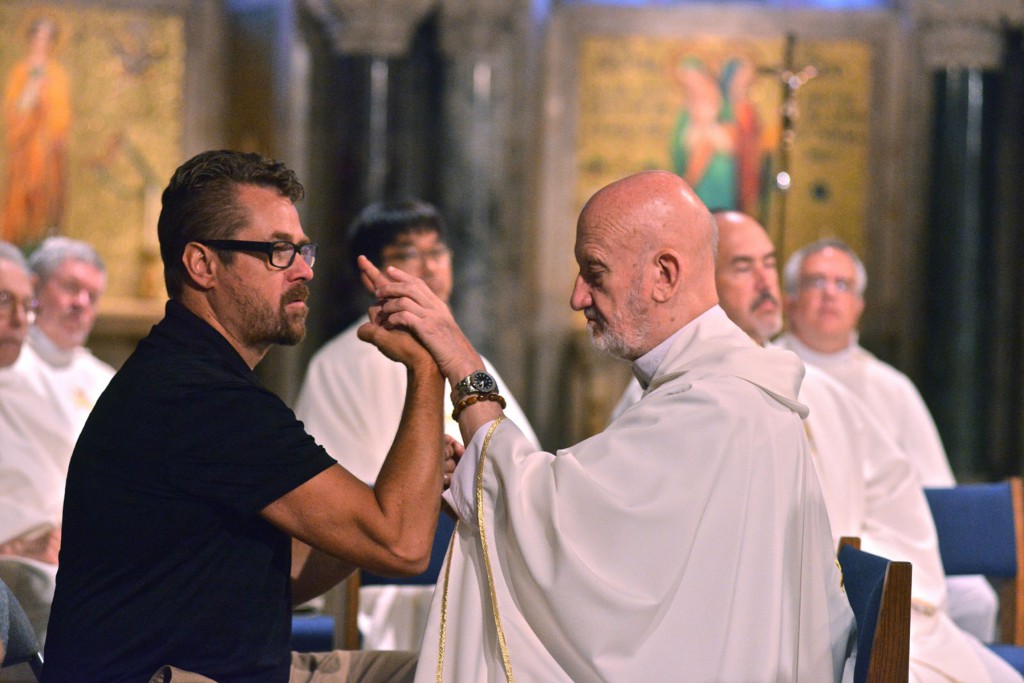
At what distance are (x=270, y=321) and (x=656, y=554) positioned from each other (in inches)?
40.6

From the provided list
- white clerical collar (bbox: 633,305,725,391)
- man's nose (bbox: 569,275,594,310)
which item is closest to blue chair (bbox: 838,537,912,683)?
white clerical collar (bbox: 633,305,725,391)

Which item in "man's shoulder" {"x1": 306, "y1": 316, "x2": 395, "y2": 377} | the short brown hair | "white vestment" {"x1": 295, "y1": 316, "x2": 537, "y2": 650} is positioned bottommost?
"white vestment" {"x1": 295, "y1": 316, "x2": 537, "y2": 650}

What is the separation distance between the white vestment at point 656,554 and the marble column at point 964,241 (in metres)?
6.76

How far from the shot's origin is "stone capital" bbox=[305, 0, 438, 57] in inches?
350

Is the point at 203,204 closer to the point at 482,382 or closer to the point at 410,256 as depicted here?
the point at 482,382

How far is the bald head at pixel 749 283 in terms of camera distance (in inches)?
181

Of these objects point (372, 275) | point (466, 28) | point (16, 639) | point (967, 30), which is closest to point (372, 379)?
point (372, 275)

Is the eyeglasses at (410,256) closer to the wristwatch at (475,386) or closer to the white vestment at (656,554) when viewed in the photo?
the wristwatch at (475,386)

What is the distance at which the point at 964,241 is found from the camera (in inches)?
361

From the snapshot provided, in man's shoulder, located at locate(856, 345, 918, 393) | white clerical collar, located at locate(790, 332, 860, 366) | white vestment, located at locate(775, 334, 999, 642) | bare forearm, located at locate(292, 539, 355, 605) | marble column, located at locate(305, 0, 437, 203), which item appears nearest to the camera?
bare forearm, located at locate(292, 539, 355, 605)

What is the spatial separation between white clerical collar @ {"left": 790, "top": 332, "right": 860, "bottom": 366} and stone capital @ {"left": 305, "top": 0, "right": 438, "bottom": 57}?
4026 millimetres

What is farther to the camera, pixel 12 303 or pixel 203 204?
pixel 12 303

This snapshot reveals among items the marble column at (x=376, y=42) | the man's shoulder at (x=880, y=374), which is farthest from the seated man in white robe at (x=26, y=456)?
the man's shoulder at (x=880, y=374)

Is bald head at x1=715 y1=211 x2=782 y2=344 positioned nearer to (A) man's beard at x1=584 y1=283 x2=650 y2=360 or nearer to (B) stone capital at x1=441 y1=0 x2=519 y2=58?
(A) man's beard at x1=584 y1=283 x2=650 y2=360
